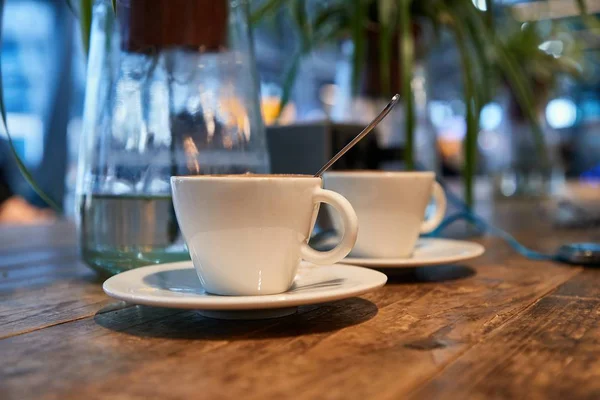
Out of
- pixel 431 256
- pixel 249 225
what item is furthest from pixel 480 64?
pixel 249 225

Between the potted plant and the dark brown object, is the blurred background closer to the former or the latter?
the potted plant

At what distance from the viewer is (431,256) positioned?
65cm

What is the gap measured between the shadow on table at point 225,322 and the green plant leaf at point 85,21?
0.30 meters

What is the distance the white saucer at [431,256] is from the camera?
0.59m

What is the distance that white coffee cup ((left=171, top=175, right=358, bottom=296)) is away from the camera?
1.43ft

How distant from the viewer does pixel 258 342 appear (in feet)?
1.27

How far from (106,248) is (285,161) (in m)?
0.42

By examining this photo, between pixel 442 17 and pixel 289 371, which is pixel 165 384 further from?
pixel 442 17

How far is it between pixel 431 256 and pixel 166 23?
1.15ft

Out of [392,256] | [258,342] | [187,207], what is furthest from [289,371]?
[392,256]

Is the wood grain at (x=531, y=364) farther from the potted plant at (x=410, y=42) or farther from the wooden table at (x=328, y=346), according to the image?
the potted plant at (x=410, y=42)

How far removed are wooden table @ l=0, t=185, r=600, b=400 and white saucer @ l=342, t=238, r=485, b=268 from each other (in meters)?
0.02

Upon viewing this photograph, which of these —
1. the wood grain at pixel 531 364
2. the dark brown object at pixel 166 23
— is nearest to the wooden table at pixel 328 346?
the wood grain at pixel 531 364

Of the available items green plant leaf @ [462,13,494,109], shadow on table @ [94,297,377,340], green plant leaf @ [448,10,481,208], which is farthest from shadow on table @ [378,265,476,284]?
green plant leaf @ [462,13,494,109]
